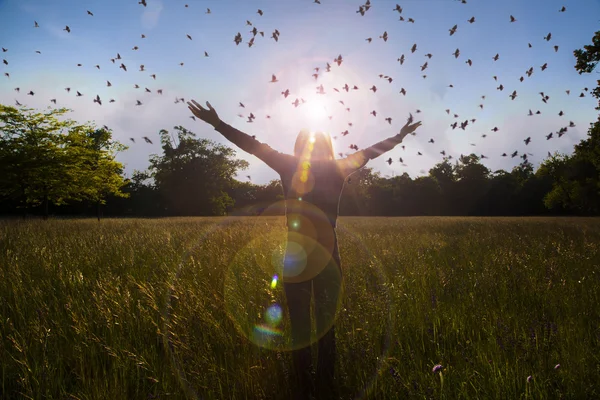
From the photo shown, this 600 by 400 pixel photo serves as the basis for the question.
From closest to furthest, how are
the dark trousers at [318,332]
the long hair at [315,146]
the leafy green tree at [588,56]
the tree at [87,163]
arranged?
the dark trousers at [318,332] < the long hair at [315,146] < the leafy green tree at [588,56] < the tree at [87,163]

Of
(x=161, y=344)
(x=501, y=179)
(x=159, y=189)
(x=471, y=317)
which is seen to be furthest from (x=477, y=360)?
(x=501, y=179)

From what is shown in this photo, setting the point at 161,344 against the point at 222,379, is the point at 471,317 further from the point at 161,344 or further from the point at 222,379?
the point at 161,344

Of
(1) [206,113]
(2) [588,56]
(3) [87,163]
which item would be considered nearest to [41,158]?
(3) [87,163]

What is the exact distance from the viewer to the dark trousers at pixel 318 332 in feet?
6.94

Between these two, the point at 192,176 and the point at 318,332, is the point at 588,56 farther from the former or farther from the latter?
the point at 192,176

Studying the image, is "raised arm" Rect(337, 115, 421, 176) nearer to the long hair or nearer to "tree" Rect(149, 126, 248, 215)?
the long hair

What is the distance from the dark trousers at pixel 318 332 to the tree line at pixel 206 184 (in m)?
17.9

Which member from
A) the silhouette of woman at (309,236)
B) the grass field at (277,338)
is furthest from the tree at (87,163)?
the silhouette of woman at (309,236)

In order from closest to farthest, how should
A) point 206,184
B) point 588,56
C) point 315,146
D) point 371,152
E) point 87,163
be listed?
point 315,146 → point 371,152 → point 588,56 → point 87,163 → point 206,184

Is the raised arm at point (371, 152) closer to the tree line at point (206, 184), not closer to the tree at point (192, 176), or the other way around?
the tree line at point (206, 184)

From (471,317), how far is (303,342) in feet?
6.55

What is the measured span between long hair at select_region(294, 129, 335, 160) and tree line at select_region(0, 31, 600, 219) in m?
17.4

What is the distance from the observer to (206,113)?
2.41 metres

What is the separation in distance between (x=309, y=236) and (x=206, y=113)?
46.9 inches
